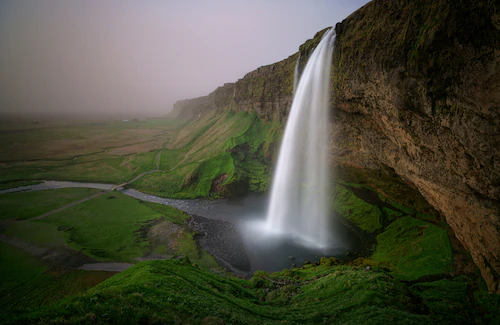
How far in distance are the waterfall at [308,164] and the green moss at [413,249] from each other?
6.04 metres

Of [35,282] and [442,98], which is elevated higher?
[442,98]

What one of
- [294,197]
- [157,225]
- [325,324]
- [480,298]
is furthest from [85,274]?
[480,298]

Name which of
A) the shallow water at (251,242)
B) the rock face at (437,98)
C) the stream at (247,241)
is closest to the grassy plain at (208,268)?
the stream at (247,241)

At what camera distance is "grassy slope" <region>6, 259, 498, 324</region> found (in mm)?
8703

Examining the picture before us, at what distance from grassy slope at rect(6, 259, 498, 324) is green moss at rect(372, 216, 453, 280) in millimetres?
2036

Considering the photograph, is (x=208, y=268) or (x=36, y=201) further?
(x=36, y=201)

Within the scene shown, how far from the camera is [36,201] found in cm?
3578

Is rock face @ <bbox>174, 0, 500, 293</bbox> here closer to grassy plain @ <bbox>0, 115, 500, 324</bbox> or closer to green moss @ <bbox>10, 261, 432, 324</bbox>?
grassy plain @ <bbox>0, 115, 500, 324</bbox>

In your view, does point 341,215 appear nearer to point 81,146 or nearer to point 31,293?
point 31,293

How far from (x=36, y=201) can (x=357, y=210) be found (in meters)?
50.2

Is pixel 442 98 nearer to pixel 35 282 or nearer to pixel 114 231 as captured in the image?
pixel 35 282

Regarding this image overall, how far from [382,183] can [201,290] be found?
25486mm

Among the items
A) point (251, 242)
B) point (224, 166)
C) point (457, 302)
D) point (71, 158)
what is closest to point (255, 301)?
point (251, 242)

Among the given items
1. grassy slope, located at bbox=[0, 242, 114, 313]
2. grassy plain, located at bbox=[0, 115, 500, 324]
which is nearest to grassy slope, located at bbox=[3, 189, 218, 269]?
grassy plain, located at bbox=[0, 115, 500, 324]
